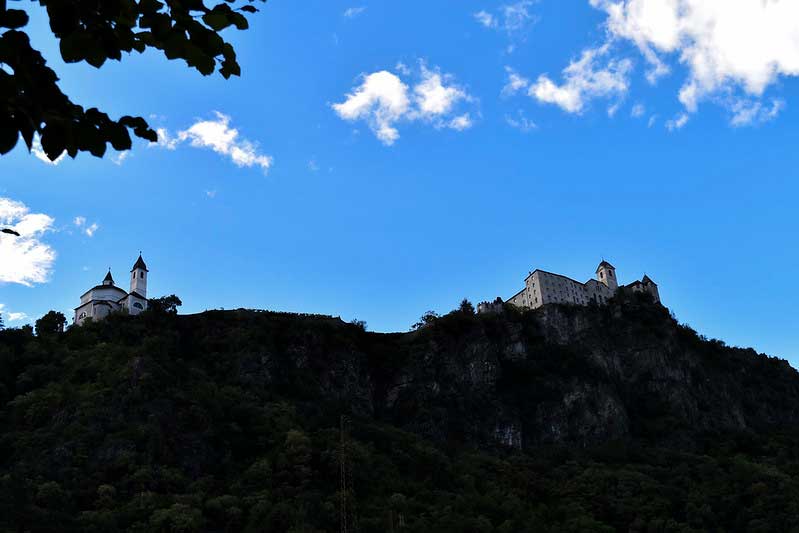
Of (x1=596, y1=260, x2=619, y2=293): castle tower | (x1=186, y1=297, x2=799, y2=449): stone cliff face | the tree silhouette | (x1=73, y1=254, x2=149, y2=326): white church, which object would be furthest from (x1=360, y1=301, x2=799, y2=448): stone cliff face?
the tree silhouette

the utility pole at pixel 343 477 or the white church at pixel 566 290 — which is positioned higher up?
the white church at pixel 566 290

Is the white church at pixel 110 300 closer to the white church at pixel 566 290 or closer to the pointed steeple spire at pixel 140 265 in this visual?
the pointed steeple spire at pixel 140 265

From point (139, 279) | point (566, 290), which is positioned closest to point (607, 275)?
point (566, 290)

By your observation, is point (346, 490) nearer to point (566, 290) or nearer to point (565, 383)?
point (565, 383)

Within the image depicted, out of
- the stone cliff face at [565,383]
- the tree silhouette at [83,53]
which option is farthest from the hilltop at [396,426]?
the tree silhouette at [83,53]

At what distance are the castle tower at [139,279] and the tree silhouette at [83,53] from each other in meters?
91.6

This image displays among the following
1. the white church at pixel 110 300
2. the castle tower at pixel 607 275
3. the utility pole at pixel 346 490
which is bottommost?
the utility pole at pixel 346 490

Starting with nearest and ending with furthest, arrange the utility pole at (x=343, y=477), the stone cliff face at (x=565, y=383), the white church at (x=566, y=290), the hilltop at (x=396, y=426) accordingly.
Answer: the utility pole at (x=343, y=477)
the hilltop at (x=396, y=426)
the stone cliff face at (x=565, y=383)
the white church at (x=566, y=290)

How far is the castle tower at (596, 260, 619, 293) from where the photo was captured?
11512cm

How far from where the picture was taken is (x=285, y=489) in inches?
2195

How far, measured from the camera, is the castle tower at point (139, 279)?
91.4 meters

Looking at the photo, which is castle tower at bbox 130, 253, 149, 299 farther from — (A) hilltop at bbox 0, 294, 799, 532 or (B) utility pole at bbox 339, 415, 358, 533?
(B) utility pole at bbox 339, 415, 358, 533

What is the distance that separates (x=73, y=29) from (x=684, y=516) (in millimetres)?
65794

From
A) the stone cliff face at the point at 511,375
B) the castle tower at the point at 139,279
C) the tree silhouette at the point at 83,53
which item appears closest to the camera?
the tree silhouette at the point at 83,53
